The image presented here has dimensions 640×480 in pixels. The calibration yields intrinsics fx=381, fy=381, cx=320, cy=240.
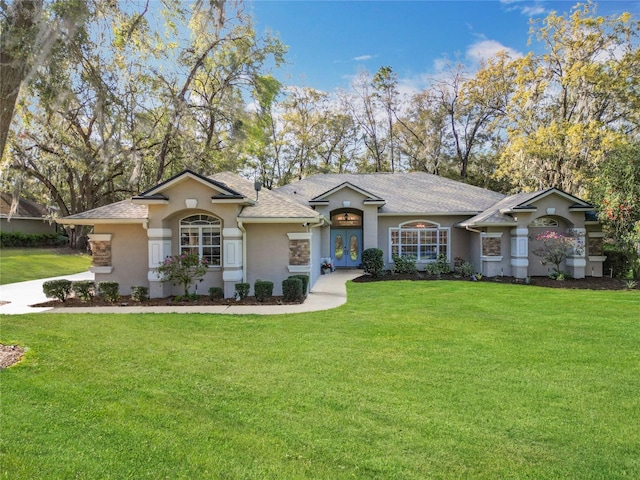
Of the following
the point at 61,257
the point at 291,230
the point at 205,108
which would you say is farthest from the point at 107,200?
the point at 291,230

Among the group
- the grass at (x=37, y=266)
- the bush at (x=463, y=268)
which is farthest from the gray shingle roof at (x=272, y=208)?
the grass at (x=37, y=266)

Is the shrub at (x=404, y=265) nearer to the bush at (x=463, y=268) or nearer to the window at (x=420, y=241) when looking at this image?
the window at (x=420, y=241)

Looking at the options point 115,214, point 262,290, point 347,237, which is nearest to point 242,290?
point 262,290

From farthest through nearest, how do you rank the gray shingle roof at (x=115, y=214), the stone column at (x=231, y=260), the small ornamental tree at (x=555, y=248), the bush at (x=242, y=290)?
1. the small ornamental tree at (x=555, y=248)
2. the gray shingle roof at (x=115, y=214)
3. the stone column at (x=231, y=260)
4. the bush at (x=242, y=290)

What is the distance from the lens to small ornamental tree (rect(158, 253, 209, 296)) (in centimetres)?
1089

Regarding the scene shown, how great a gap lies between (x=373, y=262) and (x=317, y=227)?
284cm

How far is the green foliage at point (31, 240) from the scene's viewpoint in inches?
1114

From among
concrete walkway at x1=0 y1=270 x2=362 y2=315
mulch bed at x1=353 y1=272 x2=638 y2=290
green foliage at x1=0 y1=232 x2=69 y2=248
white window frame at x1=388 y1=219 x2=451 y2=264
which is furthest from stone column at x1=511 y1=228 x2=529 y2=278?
green foliage at x1=0 y1=232 x2=69 y2=248

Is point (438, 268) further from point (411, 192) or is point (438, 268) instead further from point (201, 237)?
point (201, 237)

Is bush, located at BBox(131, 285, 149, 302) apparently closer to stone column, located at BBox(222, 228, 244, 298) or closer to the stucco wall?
the stucco wall

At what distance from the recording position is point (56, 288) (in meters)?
10.8

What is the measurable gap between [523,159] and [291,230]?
1660 centimetres

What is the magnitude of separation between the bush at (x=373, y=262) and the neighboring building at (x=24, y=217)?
2521 cm

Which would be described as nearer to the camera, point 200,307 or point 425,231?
point 200,307
